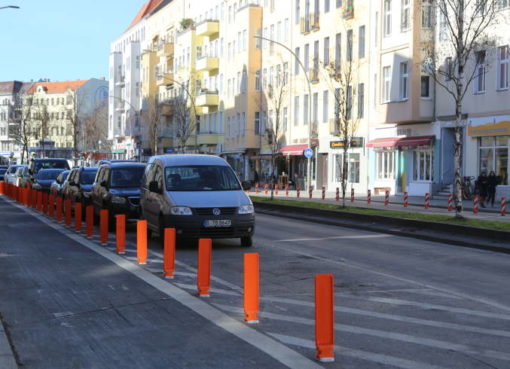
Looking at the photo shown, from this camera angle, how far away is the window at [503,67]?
4000cm

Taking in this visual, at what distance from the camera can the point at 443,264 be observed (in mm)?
15328

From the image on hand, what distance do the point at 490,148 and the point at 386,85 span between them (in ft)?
27.8

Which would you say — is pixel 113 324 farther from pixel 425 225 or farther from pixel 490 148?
pixel 490 148

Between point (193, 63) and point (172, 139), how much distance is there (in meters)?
11.8

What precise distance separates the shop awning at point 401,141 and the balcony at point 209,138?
30326 millimetres

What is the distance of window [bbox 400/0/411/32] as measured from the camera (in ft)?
152

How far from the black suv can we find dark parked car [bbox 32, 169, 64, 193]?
14.7 meters

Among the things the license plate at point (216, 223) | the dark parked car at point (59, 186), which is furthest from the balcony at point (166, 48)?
the license plate at point (216, 223)

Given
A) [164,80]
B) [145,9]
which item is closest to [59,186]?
[164,80]

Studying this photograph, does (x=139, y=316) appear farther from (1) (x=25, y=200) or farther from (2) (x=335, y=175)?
(2) (x=335, y=175)

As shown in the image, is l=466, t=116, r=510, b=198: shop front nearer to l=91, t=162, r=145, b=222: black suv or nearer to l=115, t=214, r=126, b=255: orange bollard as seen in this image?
l=91, t=162, r=145, b=222: black suv

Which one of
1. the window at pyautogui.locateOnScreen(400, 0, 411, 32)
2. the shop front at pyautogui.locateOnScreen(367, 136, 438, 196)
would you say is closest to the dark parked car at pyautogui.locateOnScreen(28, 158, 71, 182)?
the shop front at pyautogui.locateOnScreen(367, 136, 438, 196)

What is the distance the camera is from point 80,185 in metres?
27.6

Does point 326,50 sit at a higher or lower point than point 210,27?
lower
